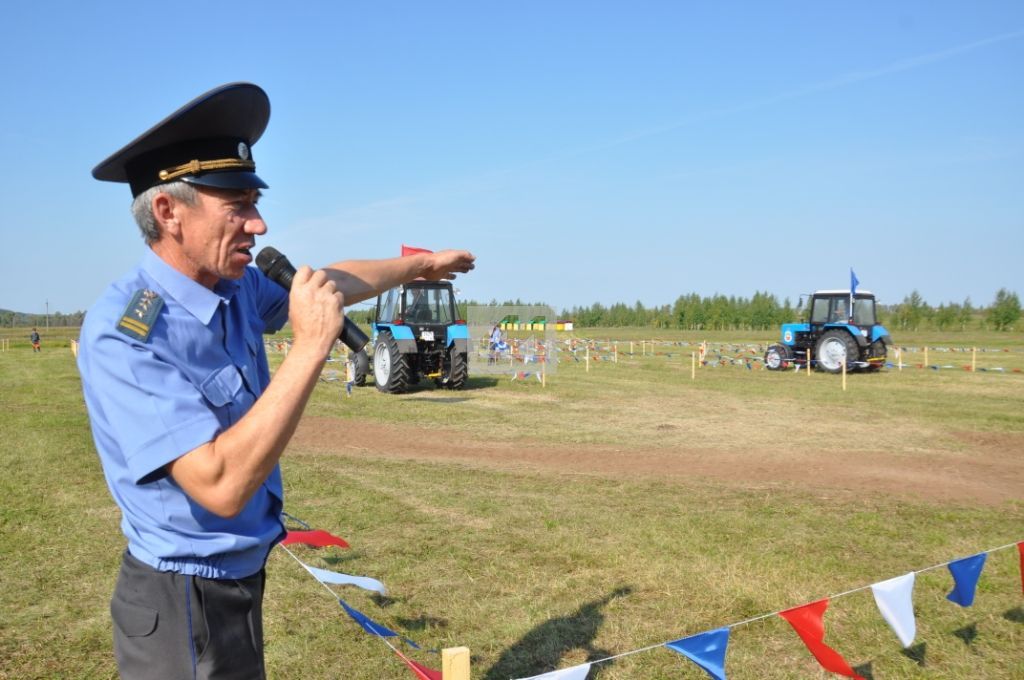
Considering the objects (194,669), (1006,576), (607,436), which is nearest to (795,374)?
(607,436)

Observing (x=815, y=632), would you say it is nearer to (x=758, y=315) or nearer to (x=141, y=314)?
(x=141, y=314)

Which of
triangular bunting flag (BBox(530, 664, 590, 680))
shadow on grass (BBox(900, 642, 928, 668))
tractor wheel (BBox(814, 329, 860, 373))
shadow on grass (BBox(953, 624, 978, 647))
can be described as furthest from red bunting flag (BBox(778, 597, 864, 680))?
tractor wheel (BBox(814, 329, 860, 373))

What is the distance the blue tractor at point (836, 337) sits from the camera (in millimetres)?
20516

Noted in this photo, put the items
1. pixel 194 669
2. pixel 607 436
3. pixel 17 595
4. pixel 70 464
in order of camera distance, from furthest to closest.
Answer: pixel 607 436 → pixel 70 464 → pixel 17 595 → pixel 194 669

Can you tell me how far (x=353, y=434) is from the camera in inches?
431

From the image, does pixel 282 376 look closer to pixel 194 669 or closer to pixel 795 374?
pixel 194 669

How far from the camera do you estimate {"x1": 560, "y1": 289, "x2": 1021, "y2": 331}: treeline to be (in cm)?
5912

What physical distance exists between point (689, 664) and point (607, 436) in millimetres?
6813

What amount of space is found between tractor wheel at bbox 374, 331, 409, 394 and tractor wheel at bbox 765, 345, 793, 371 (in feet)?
37.2

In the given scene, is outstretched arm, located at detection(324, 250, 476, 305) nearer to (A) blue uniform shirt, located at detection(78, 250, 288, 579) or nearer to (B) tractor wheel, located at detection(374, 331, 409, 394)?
(A) blue uniform shirt, located at detection(78, 250, 288, 579)

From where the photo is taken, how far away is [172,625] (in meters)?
1.63

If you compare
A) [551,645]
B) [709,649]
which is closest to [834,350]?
[551,645]

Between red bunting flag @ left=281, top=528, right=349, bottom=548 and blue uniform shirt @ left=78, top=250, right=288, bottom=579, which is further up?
blue uniform shirt @ left=78, top=250, right=288, bottom=579

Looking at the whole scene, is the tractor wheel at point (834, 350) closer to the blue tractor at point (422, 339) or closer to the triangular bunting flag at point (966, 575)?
the blue tractor at point (422, 339)
